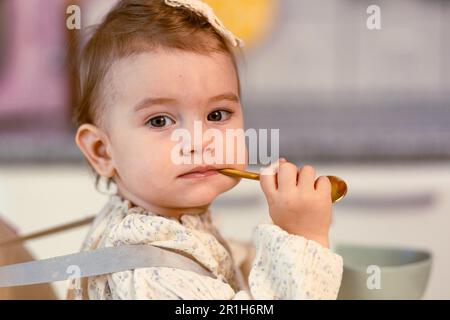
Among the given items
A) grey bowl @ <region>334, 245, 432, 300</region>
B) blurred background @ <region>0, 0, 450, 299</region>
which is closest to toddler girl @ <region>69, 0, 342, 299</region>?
grey bowl @ <region>334, 245, 432, 300</region>

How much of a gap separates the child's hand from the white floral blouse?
12 mm

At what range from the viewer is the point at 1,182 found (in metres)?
0.97

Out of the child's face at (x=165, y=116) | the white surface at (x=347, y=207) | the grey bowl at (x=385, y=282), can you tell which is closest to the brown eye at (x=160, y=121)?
the child's face at (x=165, y=116)

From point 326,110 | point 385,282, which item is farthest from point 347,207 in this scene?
point 385,282

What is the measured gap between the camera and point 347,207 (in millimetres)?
926

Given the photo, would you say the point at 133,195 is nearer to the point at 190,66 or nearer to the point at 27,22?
the point at 190,66

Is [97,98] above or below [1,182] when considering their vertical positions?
above

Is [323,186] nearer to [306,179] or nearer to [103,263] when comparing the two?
[306,179]

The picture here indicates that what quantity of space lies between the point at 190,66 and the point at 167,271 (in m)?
0.16

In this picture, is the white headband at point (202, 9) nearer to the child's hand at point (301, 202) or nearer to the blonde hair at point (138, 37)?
the blonde hair at point (138, 37)

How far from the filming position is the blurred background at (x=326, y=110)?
0.85 meters
